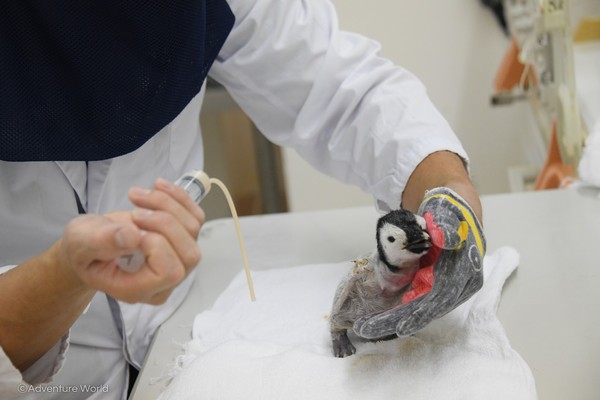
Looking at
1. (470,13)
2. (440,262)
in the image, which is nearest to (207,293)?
(440,262)

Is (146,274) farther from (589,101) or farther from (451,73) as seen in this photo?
(451,73)

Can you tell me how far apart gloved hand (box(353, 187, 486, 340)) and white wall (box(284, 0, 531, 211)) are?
48.6 inches

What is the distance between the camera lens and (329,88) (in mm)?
982

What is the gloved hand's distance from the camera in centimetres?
62

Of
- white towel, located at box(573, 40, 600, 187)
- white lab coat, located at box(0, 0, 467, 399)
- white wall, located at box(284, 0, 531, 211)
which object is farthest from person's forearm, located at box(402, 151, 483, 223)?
white wall, located at box(284, 0, 531, 211)

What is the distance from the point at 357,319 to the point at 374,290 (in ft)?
0.11

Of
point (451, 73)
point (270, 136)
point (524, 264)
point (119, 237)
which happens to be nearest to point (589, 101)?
point (524, 264)

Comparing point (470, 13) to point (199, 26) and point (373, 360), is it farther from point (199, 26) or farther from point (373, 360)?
point (373, 360)

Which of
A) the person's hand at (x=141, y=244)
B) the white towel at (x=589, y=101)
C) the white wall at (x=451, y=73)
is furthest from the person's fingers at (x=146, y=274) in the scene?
the white wall at (x=451, y=73)

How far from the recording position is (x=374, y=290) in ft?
2.22

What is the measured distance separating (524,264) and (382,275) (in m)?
0.31

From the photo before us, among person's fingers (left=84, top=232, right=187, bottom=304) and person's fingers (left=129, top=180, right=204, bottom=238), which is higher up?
person's fingers (left=129, top=180, right=204, bottom=238)

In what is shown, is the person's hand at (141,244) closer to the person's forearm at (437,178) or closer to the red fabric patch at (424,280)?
the red fabric patch at (424,280)

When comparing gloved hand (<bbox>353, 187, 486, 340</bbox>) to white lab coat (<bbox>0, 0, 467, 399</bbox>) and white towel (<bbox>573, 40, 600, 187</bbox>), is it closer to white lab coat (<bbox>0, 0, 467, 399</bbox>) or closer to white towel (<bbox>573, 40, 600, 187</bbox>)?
white lab coat (<bbox>0, 0, 467, 399</bbox>)
